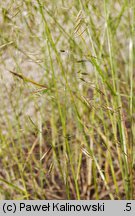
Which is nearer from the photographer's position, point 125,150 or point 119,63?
point 125,150

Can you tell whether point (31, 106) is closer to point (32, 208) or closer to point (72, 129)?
point (72, 129)

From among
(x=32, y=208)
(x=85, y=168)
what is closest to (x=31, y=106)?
(x=85, y=168)

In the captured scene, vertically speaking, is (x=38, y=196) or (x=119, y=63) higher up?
(x=119, y=63)

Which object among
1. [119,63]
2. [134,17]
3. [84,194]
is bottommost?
[84,194]

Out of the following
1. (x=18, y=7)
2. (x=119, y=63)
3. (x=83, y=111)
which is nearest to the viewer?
(x=18, y=7)

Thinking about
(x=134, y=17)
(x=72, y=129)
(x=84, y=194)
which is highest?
(x=134, y=17)

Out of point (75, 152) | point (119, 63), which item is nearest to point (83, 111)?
point (75, 152)

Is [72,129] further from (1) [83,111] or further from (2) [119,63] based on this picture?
(2) [119,63]

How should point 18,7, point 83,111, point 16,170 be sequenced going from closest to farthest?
point 18,7
point 83,111
point 16,170

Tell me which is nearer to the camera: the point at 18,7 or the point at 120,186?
the point at 18,7
